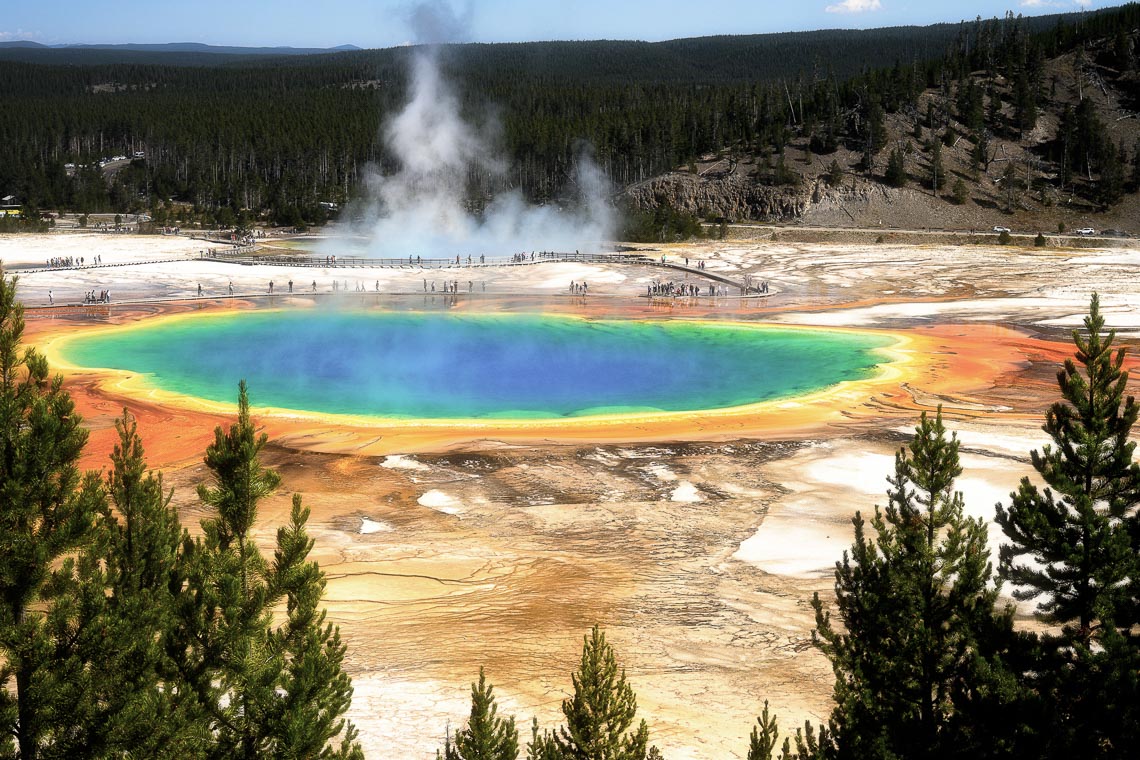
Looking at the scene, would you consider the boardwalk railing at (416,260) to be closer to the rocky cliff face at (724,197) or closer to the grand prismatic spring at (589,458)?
the grand prismatic spring at (589,458)

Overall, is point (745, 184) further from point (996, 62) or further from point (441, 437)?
point (441, 437)

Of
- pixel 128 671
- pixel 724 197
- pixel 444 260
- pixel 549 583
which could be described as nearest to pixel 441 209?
pixel 444 260

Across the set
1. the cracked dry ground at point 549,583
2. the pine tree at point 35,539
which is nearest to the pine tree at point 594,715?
the cracked dry ground at point 549,583

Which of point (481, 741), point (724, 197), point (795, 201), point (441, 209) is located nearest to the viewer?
point (481, 741)

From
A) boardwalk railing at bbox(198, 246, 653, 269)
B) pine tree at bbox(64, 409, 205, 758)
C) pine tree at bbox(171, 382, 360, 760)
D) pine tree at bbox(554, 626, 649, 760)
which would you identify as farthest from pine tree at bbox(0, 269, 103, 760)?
boardwalk railing at bbox(198, 246, 653, 269)

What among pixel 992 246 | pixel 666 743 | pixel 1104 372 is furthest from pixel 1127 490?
pixel 992 246

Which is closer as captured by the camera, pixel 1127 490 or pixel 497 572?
pixel 1127 490

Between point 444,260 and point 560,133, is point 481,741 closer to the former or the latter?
point 444,260
